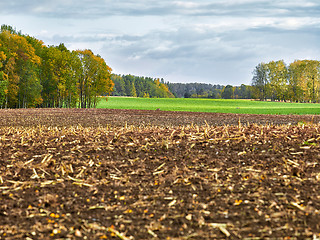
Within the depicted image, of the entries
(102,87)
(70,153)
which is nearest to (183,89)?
(102,87)

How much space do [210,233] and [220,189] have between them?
3.83 feet

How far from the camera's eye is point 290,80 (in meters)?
76.2

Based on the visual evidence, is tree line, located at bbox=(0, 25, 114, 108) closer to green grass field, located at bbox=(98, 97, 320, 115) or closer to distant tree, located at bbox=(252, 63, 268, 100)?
→ green grass field, located at bbox=(98, 97, 320, 115)

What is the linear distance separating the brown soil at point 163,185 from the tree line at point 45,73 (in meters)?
38.2

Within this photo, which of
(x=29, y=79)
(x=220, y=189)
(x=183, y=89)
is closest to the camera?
(x=220, y=189)

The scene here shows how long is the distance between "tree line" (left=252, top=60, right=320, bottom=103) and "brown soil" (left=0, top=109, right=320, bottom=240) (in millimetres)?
72392

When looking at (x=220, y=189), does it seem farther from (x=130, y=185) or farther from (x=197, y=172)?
(x=130, y=185)

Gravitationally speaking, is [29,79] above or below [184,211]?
above

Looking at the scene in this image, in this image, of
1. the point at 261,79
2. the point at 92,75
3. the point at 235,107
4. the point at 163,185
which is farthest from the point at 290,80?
the point at 163,185

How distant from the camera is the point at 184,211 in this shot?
187 inches

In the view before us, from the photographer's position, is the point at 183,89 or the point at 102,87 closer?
the point at 102,87

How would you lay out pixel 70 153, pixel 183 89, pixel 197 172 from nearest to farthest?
pixel 197 172 < pixel 70 153 < pixel 183 89

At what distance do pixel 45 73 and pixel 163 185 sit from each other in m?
50.5

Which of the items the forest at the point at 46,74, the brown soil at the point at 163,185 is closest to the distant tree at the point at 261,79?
the forest at the point at 46,74
